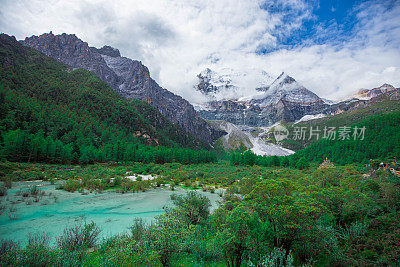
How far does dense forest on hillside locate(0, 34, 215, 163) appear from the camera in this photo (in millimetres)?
48450

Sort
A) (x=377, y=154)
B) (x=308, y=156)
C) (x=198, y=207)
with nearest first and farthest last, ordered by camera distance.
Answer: (x=198, y=207), (x=377, y=154), (x=308, y=156)

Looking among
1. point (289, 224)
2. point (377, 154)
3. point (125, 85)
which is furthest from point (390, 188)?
point (125, 85)

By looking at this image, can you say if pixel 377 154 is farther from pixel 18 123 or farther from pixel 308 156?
pixel 18 123

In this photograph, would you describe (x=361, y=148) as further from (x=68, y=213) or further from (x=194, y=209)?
(x=68, y=213)

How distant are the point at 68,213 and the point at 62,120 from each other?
7550 cm

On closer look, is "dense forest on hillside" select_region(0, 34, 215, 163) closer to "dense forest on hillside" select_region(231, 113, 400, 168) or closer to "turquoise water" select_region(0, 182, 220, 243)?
"turquoise water" select_region(0, 182, 220, 243)

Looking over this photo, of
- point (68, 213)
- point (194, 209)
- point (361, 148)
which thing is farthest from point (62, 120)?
point (361, 148)

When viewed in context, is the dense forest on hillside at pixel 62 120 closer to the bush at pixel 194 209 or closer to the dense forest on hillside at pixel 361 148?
the dense forest on hillside at pixel 361 148

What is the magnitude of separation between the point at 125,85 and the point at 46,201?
203294mm

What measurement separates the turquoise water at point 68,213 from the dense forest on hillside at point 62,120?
32.6 metres

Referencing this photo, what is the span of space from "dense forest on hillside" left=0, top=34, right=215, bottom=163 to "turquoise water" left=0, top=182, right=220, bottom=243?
3256cm

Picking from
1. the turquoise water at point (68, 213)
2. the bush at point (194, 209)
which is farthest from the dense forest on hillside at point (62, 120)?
the bush at point (194, 209)

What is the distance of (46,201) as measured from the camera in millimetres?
18547

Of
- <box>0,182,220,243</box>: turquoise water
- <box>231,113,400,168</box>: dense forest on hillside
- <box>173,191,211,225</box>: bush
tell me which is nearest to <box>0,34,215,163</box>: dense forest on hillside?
<box>0,182,220,243</box>: turquoise water
